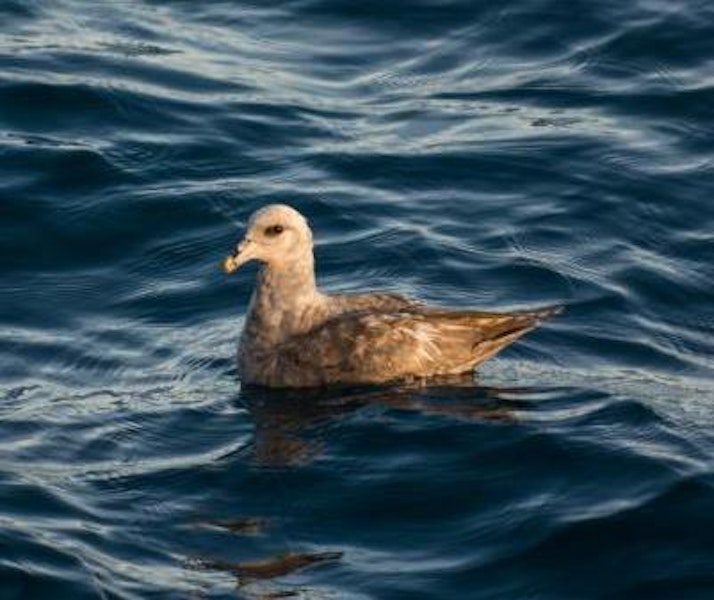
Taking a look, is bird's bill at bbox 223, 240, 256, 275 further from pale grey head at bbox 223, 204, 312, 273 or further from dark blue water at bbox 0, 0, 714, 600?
dark blue water at bbox 0, 0, 714, 600

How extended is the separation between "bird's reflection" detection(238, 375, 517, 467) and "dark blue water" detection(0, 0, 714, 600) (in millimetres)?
29

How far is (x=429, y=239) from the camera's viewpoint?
57.0ft

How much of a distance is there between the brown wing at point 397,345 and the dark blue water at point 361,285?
0.56 feet

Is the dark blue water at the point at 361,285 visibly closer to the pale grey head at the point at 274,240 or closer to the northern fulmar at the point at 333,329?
the northern fulmar at the point at 333,329

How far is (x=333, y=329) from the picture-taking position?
14836 millimetres

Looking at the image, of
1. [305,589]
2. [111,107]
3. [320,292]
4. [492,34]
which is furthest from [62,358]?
[492,34]

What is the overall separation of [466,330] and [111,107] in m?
6.27

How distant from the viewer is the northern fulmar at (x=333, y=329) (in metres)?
14.7

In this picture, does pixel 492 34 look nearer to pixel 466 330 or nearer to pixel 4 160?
pixel 4 160

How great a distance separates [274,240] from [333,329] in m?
0.65

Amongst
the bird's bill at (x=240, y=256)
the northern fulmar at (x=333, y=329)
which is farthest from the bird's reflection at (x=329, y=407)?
the bird's bill at (x=240, y=256)

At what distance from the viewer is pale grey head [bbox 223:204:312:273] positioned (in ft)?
48.7

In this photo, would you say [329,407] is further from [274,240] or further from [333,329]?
[274,240]

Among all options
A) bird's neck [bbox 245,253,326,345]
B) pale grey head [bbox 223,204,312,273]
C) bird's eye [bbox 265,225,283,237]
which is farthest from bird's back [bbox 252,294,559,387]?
bird's eye [bbox 265,225,283,237]
